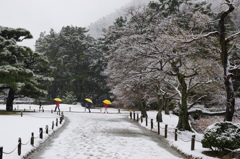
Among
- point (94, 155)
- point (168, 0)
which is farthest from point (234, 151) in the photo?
point (168, 0)

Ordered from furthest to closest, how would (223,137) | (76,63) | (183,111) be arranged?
1. (76,63)
2. (183,111)
3. (223,137)

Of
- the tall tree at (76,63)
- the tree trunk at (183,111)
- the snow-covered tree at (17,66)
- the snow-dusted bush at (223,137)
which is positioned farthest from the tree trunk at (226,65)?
the tall tree at (76,63)

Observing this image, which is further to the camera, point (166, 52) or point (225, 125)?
point (166, 52)

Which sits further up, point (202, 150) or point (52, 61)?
point (52, 61)

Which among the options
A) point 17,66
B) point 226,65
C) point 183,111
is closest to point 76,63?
point 17,66

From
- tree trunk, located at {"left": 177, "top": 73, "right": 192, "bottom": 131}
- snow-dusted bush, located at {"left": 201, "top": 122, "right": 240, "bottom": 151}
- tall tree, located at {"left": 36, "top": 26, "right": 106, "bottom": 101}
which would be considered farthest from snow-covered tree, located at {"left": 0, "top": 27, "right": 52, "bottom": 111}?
snow-dusted bush, located at {"left": 201, "top": 122, "right": 240, "bottom": 151}

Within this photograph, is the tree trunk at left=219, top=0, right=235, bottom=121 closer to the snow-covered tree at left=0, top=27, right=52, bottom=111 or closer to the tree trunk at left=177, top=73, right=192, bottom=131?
the tree trunk at left=177, top=73, right=192, bottom=131

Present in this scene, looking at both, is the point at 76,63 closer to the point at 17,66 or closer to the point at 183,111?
the point at 17,66

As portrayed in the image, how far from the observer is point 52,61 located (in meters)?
60.8

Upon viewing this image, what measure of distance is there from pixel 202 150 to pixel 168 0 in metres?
25.3

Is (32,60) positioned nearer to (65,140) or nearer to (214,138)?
(65,140)

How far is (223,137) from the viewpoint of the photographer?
10.4 meters

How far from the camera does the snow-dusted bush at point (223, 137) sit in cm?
1026

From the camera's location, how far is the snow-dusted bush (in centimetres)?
1026
